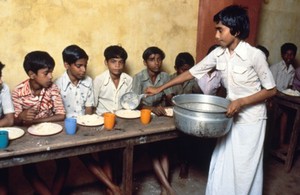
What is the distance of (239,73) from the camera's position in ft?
8.90

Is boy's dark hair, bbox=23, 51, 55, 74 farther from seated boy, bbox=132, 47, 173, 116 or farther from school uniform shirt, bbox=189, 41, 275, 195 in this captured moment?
school uniform shirt, bbox=189, 41, 275, 195

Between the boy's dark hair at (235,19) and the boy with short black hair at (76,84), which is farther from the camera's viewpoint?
the boy with short black hair at (76,84)

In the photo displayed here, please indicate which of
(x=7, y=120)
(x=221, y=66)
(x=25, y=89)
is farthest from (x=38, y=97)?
(x=221, y=66)

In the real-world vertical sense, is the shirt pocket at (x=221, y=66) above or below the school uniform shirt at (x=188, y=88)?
above

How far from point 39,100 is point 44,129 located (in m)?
0.51

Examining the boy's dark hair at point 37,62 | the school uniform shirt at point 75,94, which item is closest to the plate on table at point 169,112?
the school uniform shirt at point 75,94

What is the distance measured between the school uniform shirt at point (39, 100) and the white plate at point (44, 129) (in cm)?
39

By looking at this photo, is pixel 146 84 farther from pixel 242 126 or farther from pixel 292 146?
pixel 292 146

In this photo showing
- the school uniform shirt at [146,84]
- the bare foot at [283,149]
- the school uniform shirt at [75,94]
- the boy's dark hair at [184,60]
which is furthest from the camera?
the bare foot at [283,149]

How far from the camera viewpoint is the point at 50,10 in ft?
10.9

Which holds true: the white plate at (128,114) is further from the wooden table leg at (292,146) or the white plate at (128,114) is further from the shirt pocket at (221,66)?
the wooden table leg at (292,146)

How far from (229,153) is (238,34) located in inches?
43.5

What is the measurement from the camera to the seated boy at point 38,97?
2816 millimetres

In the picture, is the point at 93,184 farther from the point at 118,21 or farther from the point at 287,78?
the point at 287,78
